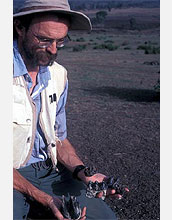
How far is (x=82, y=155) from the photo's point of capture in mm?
3842

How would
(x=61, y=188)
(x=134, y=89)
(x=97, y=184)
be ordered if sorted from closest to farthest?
(x=97, y=184), (x=61, y=188), (x=134, y=89)

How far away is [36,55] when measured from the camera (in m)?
1.79

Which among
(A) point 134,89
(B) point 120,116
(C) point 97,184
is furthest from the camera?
(A) point 134,89

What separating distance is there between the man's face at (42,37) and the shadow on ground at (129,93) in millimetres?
4757

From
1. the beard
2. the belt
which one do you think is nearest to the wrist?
the belt

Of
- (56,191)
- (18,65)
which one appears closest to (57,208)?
(56,191)

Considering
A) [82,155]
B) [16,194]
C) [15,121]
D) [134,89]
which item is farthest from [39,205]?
[134,89]

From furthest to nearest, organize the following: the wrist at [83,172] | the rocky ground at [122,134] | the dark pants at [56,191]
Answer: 1. the rocky ground at [122,134]
2. the wrist at [83,172]
3. the dark pants at [56,191]

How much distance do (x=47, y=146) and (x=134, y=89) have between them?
581 centimetres

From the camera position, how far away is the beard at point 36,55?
177cm

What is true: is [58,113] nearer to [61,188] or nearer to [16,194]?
[61,188]

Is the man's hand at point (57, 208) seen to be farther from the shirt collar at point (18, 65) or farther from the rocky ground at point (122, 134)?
the rocky ground at point (122, 134)

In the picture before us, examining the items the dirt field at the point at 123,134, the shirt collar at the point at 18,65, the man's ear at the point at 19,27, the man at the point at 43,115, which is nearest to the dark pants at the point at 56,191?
the man at the point at 43,115

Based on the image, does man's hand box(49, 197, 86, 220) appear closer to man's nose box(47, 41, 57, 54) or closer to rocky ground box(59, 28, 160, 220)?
man's nose box(47, 41, 57, 54)
